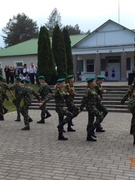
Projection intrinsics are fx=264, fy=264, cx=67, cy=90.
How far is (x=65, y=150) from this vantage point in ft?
22.1

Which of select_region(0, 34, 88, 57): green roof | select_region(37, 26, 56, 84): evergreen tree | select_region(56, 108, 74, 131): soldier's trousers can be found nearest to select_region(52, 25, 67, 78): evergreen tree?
select_region(37, 26, 56, 84): evergreen tree

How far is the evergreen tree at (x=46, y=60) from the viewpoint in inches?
765

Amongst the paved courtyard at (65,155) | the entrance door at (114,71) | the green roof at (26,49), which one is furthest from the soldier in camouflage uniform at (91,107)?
the green roof at (26,49)

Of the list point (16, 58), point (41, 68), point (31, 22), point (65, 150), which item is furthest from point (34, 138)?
point (31, 22)

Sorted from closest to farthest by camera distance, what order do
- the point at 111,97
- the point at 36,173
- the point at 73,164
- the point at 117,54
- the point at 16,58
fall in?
the point at 36,173 < the point at 73,164 < the point at 111,97 < the point at 117,54 < the point at 16,58

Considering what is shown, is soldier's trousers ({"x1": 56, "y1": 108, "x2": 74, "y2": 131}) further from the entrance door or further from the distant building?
the entrance door

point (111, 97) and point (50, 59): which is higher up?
point (50, 59)

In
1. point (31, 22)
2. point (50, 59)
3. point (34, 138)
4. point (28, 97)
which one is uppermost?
point (31, 22)

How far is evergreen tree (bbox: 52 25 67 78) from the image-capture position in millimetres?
20297

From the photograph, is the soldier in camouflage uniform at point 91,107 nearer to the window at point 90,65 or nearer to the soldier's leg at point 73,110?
the soldier's leg at point 73,110

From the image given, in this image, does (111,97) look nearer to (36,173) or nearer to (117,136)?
(117,136)

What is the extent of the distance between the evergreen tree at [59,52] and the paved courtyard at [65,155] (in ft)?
36.5

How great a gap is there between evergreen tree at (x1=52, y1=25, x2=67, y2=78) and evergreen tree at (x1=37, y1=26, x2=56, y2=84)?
81 cm

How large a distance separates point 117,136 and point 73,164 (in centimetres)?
280
